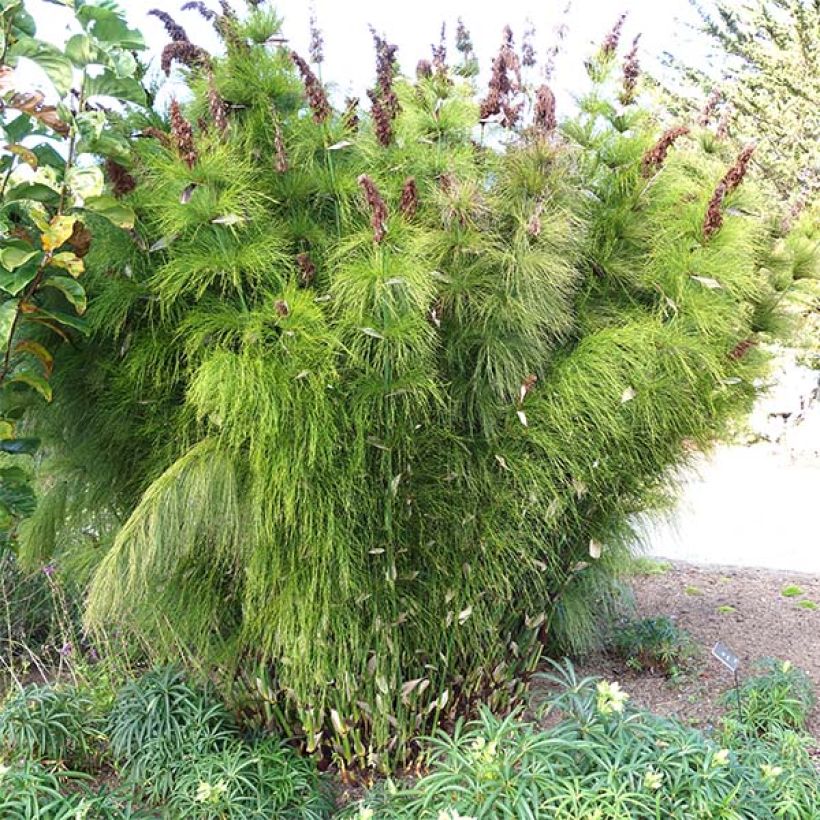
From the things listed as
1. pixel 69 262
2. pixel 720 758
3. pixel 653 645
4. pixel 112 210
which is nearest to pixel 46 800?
pixel 69 262

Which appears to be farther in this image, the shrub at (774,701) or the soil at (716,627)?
the soil at (716,627)

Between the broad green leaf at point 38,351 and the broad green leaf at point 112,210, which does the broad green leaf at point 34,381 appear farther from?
the broad green leaf at point 112,210

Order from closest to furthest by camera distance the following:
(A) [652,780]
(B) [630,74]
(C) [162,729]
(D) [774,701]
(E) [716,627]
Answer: (A) [652,780] < (B) [630,74] < (C) [162,729] < (D) [774,701] < (E) [716,627]

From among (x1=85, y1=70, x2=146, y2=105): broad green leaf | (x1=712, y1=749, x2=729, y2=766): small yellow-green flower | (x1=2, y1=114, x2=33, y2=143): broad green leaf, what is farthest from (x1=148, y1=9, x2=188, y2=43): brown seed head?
(x1=712, y1=749, x2=729, y2=766): small yellow-green flower

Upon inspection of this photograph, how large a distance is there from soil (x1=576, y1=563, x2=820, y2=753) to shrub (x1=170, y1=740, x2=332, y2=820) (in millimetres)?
1050

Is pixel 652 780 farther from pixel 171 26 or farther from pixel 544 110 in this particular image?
pixel 171 26

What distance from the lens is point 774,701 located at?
7.06 feet

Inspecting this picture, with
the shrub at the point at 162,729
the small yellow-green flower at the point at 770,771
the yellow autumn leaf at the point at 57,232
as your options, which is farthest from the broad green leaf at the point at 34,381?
the small yellow-green flower at the point at 770,771

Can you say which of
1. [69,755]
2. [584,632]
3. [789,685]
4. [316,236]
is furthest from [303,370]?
[789,685]

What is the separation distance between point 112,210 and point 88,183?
0.20 feet

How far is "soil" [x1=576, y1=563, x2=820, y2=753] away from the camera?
2.38 metres

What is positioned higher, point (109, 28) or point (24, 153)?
point (109, 28)

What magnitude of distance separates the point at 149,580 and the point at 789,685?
5.75 feet

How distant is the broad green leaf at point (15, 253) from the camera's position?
4.70 ft
